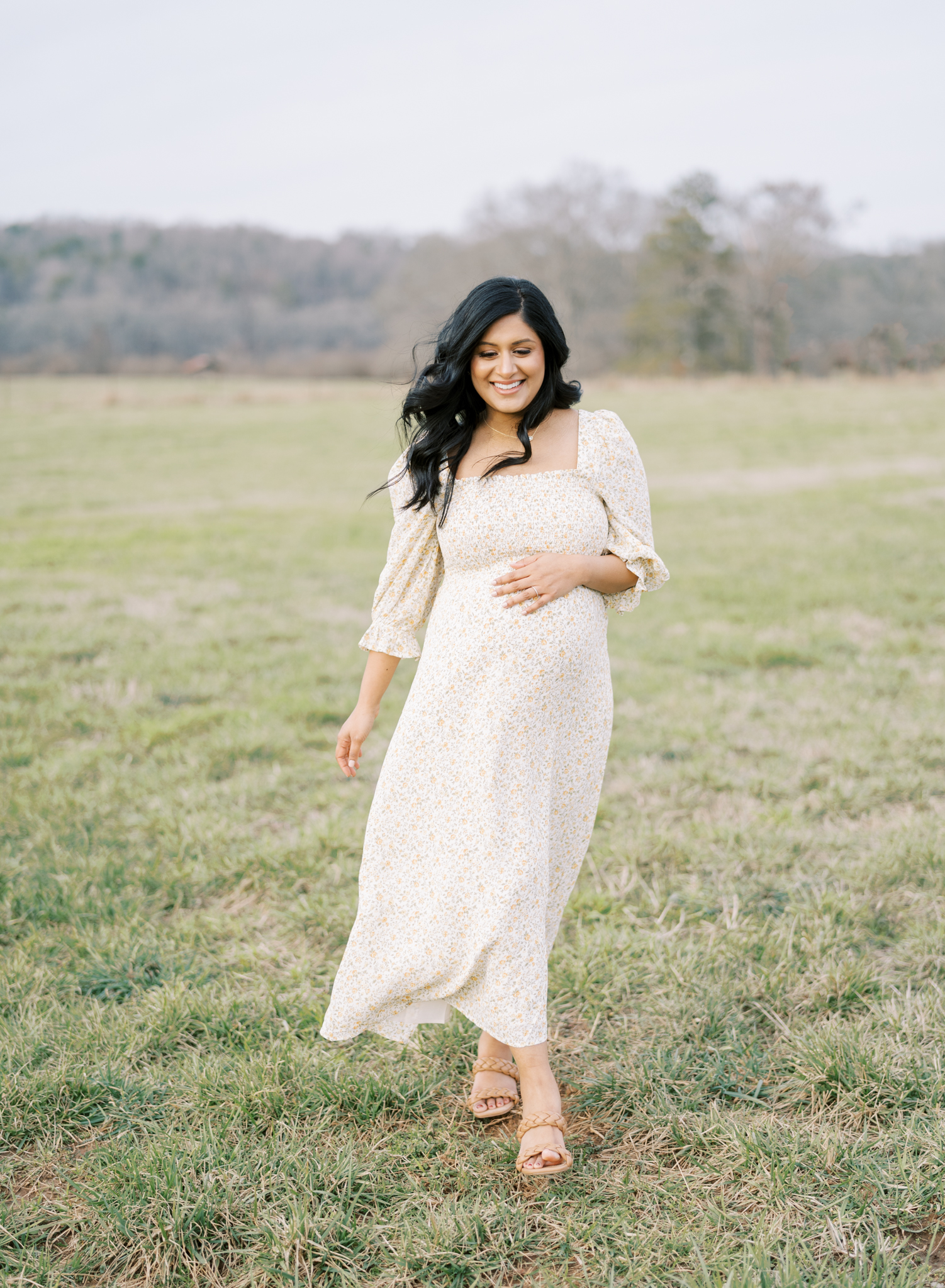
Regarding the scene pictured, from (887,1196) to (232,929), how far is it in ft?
7.07

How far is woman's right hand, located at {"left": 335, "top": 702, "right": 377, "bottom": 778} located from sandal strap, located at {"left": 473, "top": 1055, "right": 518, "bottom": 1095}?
838mm

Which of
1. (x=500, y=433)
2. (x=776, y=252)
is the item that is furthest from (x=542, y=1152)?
(x=776, y=252)

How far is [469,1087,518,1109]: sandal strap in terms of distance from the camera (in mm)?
Answer: 2504

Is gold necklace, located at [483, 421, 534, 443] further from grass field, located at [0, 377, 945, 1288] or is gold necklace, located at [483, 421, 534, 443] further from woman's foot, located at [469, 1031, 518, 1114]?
grass field, located at [0, 377, 945, 1288]

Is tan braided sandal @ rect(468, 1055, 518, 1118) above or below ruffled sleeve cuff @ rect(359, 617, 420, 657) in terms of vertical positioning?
below

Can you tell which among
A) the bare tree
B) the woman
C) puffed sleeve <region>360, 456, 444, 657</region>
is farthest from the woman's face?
the bare tree

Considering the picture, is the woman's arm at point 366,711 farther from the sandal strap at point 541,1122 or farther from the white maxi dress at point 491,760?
the sandal strap at point 541,1122

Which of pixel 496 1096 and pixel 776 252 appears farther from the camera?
pixel 776 252

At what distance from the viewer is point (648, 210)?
158 feet

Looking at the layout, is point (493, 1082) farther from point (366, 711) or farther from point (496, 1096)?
point (366, 711)

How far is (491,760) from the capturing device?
2.27 m

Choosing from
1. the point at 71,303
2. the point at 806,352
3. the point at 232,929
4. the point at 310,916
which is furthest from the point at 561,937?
the point at 71,303

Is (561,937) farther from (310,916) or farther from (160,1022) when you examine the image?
(160,1022)

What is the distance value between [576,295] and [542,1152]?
48.1 m
